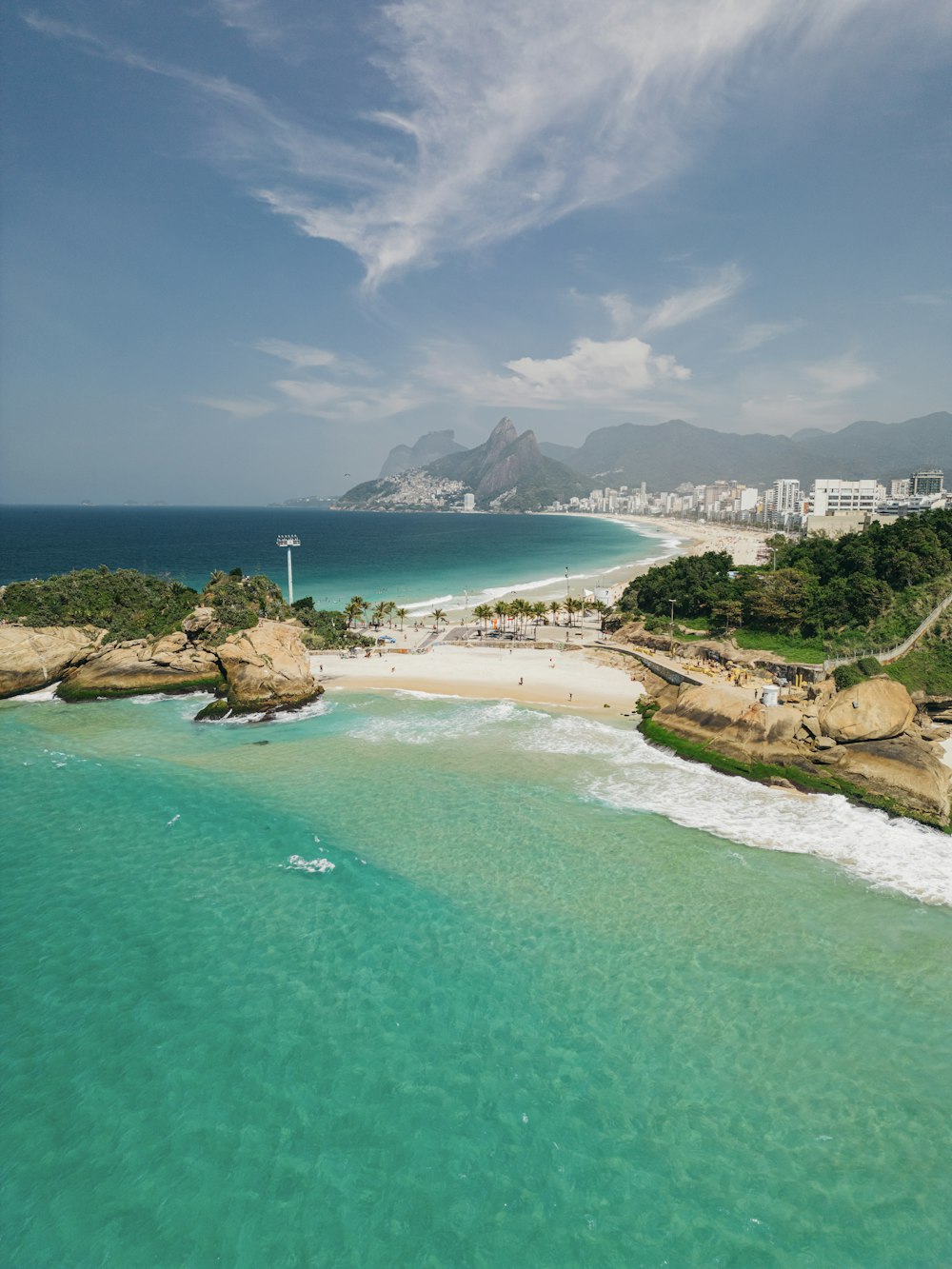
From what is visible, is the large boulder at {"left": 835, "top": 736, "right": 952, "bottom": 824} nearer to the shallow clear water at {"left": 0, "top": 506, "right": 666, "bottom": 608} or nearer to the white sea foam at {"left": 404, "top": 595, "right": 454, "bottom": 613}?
the white sea foam at {"left": 404, "top": 595, "right": 454, "bottom": 613}

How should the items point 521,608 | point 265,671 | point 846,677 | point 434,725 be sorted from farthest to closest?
point 521,608 < point 265,671 < point 846,677 < point 434,725

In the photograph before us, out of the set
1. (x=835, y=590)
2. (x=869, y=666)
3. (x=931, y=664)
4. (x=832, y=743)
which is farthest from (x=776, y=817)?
(x=835, y=590)

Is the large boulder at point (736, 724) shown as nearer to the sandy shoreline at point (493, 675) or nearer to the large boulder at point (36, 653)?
the sandy shoreline at point (493, 675)

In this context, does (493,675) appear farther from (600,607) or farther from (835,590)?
(835,590)

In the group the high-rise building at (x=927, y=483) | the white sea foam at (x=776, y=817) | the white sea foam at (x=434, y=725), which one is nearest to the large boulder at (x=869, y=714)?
the white sea foam at (x=776, y=817)

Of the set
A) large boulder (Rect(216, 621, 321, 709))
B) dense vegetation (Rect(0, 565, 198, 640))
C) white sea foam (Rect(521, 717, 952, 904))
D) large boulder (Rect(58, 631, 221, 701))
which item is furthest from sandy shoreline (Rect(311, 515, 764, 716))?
dense vegetation (Rect(0, 565, 198, 640))

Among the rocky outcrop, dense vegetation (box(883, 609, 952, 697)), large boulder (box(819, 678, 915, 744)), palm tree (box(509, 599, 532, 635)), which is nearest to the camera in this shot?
the rocky outcrop

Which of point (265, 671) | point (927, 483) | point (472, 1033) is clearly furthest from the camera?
point (927, 483)
